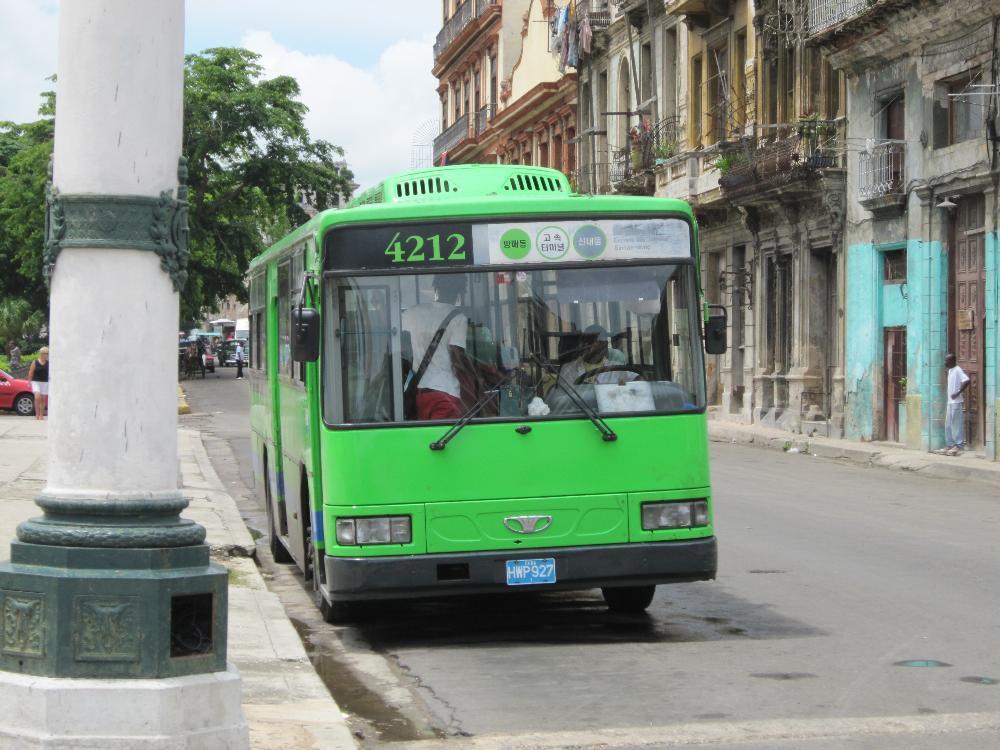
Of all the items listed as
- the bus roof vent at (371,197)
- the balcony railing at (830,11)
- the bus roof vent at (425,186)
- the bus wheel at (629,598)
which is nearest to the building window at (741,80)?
the balcony railing at (830,11)

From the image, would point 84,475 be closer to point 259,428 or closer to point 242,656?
point 242,656

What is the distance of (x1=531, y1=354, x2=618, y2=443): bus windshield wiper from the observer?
984 cm

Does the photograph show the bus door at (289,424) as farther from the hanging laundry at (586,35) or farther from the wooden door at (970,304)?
the hanging laundry at (586,35)

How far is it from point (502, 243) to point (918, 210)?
20.7 metres

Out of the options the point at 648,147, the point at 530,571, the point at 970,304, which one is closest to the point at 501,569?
the point at 530,571

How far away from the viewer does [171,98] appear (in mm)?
6191

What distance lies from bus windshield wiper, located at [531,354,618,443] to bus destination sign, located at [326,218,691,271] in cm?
61

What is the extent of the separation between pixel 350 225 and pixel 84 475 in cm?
413

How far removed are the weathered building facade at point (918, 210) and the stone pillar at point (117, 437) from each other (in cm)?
2175

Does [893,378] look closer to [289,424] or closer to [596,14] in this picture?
[289,424]

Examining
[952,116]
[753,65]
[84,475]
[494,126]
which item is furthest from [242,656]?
[494,126]

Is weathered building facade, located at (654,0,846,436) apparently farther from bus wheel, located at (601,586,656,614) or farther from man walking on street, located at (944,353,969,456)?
bus wheel, located at (601,586,656,614)

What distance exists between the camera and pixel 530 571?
9688 millimetres

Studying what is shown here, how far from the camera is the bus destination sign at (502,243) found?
32.6ft
